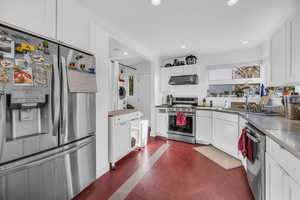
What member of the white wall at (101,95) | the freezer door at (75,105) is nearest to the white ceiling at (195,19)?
the white wall at (101,95)

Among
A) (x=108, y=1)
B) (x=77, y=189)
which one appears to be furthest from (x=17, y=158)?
(x=108, y=1)

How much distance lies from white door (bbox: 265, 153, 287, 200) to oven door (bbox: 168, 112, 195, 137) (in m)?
2.13

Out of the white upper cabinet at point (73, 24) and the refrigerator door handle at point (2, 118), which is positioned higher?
the white upper cabinet at point (73, 24)

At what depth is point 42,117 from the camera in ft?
3.96

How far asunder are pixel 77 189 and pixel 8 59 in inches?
59.1

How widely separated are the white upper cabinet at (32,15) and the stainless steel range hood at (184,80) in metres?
3.04

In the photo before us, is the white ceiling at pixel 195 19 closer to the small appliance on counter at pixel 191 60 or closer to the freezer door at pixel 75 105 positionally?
the small appliance on counter at pixel 191 60

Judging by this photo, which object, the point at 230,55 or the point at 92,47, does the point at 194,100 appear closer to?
the point at 230,55

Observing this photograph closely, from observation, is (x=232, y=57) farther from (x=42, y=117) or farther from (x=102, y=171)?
(x=42, y=117)

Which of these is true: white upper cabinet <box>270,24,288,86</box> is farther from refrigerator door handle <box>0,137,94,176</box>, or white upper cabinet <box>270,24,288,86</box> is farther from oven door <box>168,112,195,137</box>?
refrigerator door handle <box>0,137,94,176</box>

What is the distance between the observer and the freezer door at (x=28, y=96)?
99 cm

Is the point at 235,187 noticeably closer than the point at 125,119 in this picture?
Yes

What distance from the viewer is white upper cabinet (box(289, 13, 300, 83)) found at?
56.4 inches

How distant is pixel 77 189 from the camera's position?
1508mm
